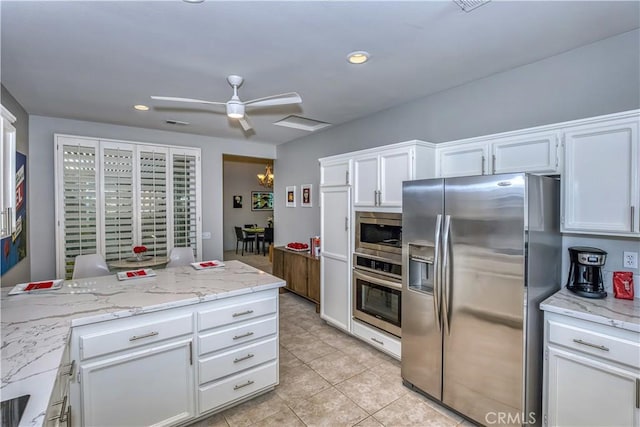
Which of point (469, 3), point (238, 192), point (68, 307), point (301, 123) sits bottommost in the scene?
point (68, 307)

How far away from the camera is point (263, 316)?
2412mm

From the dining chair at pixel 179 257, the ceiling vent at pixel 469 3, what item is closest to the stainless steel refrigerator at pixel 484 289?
the ceiling vent at pixel 469 3

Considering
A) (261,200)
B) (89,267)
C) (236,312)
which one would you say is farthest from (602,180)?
(261,200)

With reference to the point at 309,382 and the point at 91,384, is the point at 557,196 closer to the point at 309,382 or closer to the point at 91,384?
the point at 309,382

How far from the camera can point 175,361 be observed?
2033mm

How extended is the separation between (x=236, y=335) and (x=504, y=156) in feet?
8.47

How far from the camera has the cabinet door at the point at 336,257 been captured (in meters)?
3.52

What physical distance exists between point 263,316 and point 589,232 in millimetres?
2400

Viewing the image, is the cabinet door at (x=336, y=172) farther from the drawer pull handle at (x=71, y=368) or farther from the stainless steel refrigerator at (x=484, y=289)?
the drawer pull handle at (x=71, y=368)

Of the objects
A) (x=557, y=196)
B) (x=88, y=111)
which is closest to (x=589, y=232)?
(x=557, y=196)

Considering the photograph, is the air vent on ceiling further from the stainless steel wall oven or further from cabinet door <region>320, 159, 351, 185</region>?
the stainless steel wall oven

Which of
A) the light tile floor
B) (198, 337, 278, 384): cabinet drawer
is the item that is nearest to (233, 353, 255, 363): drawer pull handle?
(198, 337, 278, 384): cabinet drawer

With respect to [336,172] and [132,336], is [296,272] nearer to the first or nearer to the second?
[336,172]

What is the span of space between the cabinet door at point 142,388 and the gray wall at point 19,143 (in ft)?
6.79
